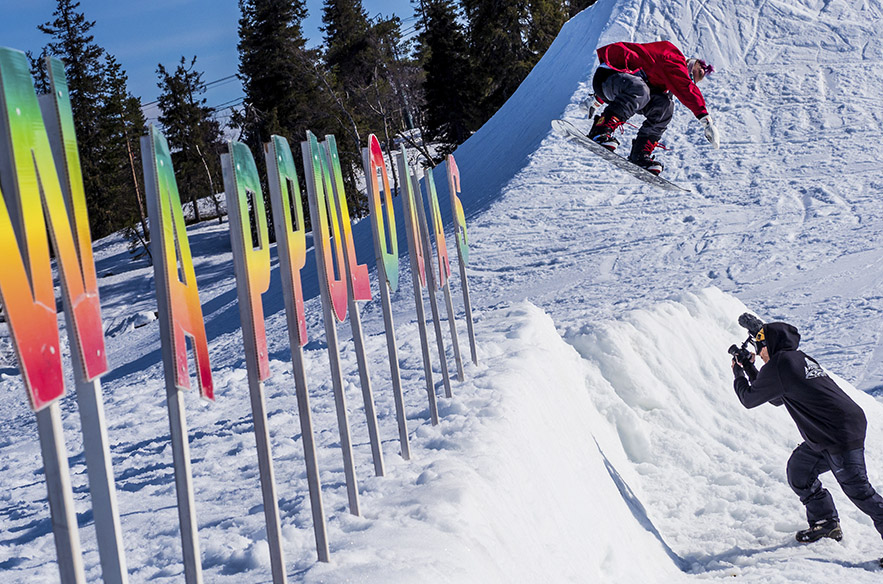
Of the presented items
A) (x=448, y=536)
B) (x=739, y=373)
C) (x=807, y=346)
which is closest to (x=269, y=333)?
(x=807, y=346)

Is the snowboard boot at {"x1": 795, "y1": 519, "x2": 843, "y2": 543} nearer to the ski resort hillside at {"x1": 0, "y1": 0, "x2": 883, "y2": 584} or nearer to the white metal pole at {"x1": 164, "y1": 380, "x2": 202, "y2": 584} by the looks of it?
the ski resort hillside at {"x1": 0, "y1": 0, "x2": 883, "y2": 584}

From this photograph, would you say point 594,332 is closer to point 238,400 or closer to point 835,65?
point 238,400

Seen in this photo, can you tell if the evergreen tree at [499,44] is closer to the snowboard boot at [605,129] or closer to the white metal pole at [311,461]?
the snowboard boot at [605,129]

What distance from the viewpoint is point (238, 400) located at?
6953 millimetres

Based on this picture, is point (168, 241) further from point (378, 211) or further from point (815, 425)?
point (815, 425)

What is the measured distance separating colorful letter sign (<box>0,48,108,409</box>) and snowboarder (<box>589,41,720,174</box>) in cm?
624

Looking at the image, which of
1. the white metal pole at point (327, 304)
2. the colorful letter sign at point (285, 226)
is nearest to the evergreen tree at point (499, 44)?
the white metal pole at point (327, 304)

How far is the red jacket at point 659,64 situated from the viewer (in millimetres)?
7461

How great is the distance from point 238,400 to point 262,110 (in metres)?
29.3

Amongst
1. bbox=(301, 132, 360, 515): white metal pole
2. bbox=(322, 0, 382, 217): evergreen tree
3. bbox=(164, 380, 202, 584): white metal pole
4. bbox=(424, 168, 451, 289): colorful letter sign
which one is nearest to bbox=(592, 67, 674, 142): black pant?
bbox=(424, 168, 451, 289): colorful letter sign

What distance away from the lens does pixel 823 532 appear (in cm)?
533

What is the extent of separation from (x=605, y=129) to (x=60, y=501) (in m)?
6.98

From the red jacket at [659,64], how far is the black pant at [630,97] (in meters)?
0.09

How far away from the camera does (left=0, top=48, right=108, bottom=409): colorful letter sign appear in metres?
1.87
